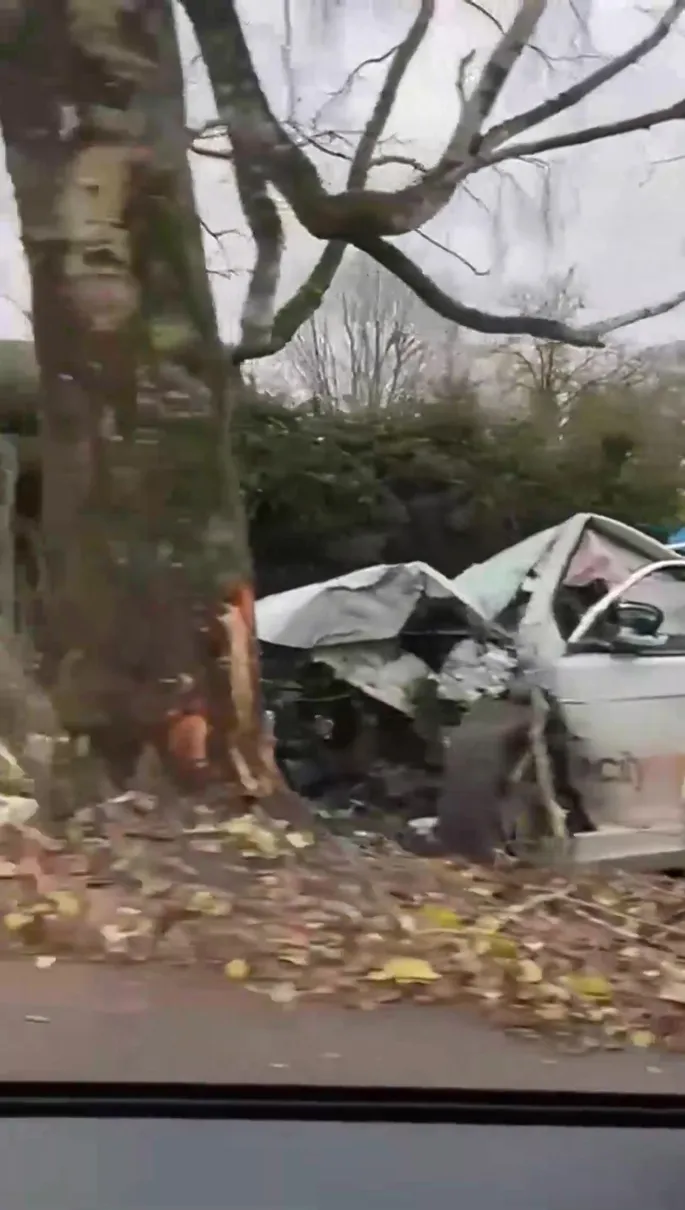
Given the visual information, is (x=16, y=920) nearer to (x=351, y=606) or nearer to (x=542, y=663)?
(x=351, y=606)

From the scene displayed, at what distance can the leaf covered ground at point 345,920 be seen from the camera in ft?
3.00

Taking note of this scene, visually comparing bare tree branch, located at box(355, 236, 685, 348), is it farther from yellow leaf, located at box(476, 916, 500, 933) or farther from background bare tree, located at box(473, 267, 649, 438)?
yellow leaf, located at box(476, 916, 500, 933)

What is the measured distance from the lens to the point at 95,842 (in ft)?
3.15

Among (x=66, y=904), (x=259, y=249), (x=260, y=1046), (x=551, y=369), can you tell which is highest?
(x=259, y=249)

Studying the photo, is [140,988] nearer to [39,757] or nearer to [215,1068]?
[215,1068]

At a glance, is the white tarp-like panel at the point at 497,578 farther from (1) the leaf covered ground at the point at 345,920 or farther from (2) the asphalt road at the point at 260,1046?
(2) the asphalt road at the point at 260,1046

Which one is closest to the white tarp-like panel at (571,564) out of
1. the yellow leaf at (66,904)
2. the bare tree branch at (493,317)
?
the bare tree branch at (493,317)

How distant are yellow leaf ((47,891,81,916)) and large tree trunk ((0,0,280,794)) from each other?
0.14 meters

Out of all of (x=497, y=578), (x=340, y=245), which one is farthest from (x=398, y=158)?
(x=497, y=578)

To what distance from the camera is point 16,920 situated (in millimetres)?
951

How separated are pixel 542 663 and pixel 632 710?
0.08m

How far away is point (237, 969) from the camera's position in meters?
0.93

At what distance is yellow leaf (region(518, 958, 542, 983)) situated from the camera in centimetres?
91

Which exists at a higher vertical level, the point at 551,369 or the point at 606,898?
the point at 551,369
